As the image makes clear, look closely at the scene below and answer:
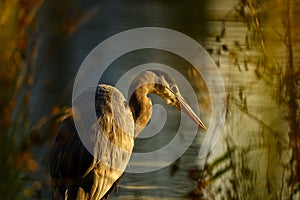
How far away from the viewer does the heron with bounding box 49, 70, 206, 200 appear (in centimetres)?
314

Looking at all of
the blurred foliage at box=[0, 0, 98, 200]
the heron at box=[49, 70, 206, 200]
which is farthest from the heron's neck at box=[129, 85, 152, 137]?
the blurred foliage at box=[0, 0, 98, 200]

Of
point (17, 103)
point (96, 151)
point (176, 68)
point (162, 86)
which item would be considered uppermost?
point (176, 68)

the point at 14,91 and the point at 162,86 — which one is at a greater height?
the point at 162,86

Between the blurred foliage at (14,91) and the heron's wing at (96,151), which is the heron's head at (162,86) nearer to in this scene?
the heron's wing at (96,151)

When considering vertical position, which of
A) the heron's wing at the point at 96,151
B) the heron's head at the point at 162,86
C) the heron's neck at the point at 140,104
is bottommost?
the heron's wing at the point at 96,151

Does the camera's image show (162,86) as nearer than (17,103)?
No

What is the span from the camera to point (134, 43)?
218 inches

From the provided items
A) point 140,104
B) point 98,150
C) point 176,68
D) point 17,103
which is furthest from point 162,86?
point 176,68

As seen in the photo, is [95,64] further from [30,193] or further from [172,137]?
[30,193]

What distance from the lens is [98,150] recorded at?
10.5 feet

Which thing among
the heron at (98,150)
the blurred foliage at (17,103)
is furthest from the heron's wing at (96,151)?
the blurred foliage at (17,103)

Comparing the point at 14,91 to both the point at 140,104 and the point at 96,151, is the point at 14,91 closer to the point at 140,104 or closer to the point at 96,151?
the point at 96,151

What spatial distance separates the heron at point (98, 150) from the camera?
3143 millimetres

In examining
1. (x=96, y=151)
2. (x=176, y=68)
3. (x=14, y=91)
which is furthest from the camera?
(x=176, y=68)
